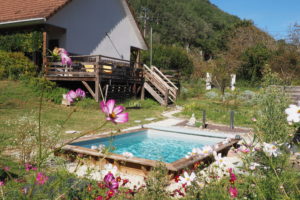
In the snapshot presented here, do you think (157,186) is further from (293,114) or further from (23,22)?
(23,22)

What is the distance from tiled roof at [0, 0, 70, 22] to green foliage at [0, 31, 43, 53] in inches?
32.0

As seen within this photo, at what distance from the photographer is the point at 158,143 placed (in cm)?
840

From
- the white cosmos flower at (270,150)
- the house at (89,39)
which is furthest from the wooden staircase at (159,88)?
the white cosmos flower at (270,150)

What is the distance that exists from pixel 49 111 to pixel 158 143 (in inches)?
173

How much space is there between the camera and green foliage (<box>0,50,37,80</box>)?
12.6m

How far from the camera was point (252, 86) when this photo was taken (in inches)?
998

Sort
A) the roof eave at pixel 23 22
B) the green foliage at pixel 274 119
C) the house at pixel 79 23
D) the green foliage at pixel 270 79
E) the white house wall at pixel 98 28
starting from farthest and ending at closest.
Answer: the white house wall at pixel 98 28, the house at pixel 79 23, the roof eave at pixel 23 22, the green foliage at pixel 270 79, the green foliage at pixel 274 119

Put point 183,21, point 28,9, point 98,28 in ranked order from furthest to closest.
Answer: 1. point 183,21
2. point 98,28
3. point 28,9

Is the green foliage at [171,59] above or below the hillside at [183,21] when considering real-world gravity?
below

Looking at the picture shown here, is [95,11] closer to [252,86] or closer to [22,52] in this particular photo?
[22,52]

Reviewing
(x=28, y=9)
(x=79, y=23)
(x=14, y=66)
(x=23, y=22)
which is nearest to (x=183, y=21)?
(x=79, y=23)

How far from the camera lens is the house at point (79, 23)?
44.4 feet

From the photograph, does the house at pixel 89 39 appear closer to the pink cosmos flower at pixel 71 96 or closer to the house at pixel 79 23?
the house at pixel 79 23

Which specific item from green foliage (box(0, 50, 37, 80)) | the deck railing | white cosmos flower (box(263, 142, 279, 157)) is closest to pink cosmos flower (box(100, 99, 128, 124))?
white cosmos flower (box(263, 142, 279, 157))
